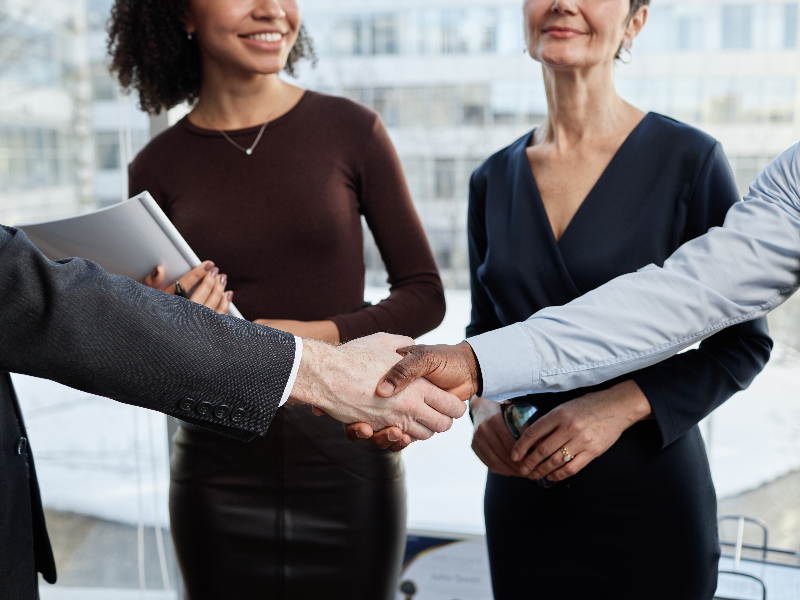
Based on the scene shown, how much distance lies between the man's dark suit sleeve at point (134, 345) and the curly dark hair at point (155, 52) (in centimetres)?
87

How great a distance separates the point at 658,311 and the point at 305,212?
28.2 inches

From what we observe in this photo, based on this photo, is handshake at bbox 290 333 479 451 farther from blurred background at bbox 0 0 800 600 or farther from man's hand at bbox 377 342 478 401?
blurred background at bbox 0 0 800 600

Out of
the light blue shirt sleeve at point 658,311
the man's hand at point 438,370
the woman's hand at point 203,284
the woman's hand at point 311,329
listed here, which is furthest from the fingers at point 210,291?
the light blue shirt sleeve at point 658,311

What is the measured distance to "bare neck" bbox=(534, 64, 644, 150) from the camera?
1.31 meters

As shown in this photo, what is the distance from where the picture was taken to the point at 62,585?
2557 millimetres

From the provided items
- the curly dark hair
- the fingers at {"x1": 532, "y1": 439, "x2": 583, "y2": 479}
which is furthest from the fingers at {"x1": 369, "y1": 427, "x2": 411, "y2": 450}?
the curly dark hair

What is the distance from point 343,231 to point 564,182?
46 centimetres

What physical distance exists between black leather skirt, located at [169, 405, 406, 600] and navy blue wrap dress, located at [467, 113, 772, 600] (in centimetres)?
27

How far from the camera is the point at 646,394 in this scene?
1167 millimetres

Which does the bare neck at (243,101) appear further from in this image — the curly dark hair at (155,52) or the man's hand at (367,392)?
the man's hand at (367,392)

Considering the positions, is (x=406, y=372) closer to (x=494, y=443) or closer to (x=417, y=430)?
(x=417, y=430)

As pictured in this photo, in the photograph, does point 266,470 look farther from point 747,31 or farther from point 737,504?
point 747,31

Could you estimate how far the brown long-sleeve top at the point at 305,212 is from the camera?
1.45m

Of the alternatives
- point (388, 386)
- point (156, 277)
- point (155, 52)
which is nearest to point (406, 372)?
point (388, 386)
